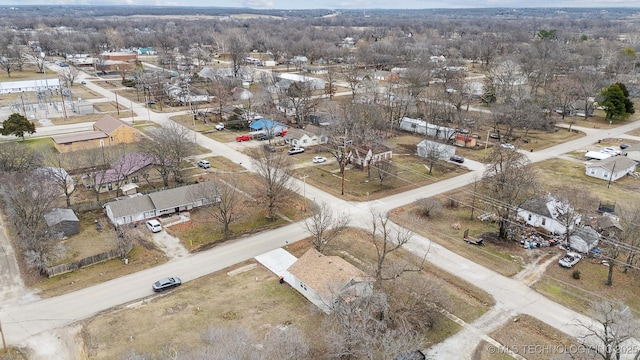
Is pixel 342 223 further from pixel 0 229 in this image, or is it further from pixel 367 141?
pixel 0 229

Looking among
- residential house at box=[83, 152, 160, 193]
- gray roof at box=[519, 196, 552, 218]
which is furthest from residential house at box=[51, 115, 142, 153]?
gray roof at box=[519, 196, 552, 218]

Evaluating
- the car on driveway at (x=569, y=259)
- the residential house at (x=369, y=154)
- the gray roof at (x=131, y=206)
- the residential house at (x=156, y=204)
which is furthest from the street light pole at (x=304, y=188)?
the car on driveway at (x=569, y=259)

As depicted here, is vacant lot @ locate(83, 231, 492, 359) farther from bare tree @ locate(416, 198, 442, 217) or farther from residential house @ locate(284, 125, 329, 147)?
residential house @ locate(284, 125, 329, 147)

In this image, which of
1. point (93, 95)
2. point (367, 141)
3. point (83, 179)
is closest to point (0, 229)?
point (83, 179)

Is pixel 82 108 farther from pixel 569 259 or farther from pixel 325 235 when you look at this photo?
pixel 569 259

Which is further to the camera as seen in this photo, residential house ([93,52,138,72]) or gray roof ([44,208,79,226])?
residential house ([93,52,138,72])
